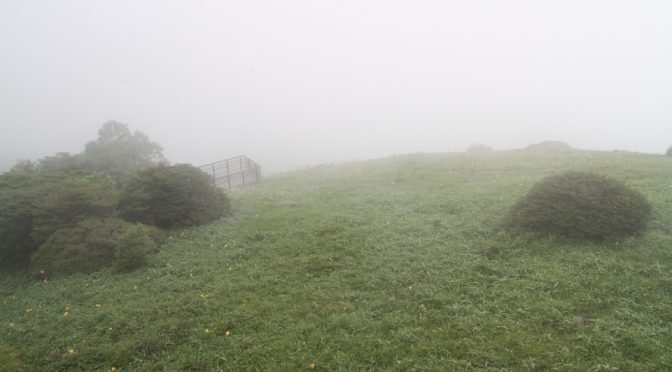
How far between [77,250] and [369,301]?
6662 mm

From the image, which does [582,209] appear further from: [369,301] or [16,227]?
[16,227]

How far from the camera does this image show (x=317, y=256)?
25.7 ft

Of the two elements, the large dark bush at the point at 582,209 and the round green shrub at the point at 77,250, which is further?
the round green shrub at the point at 77,250

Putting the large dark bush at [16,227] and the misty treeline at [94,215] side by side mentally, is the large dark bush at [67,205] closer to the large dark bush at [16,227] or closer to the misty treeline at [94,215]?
the misty treeline at [94,215]

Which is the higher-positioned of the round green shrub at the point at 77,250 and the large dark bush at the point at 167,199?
the large dark bush at the point at 167,199

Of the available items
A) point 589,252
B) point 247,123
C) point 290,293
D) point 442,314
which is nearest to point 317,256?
point 290,293

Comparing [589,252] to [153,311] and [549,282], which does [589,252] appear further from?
[153,311]

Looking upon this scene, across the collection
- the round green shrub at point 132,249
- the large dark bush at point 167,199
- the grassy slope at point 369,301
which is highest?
the large dark bush at point 167,199

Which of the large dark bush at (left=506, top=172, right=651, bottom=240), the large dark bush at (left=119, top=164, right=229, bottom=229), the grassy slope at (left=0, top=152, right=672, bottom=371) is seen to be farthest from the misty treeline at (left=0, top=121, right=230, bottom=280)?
the large dark bush at (left=506, top=172, right=651, bottom=240)

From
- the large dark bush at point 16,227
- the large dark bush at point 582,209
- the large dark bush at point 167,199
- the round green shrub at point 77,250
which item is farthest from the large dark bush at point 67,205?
the large dark bush at point 582,209

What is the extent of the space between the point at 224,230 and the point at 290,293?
4087mm

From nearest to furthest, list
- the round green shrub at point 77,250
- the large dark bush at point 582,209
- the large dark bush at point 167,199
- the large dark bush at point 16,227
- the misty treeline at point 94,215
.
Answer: the large dark bush at point 582,209
the round green shrub at point 77,250
the misty treeline at point 94,215
the large dark bush at point 16,227
the large dark bush at point 167,199

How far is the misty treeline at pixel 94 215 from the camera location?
28.3 feet

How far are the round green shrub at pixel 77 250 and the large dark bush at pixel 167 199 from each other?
3.78 ft
